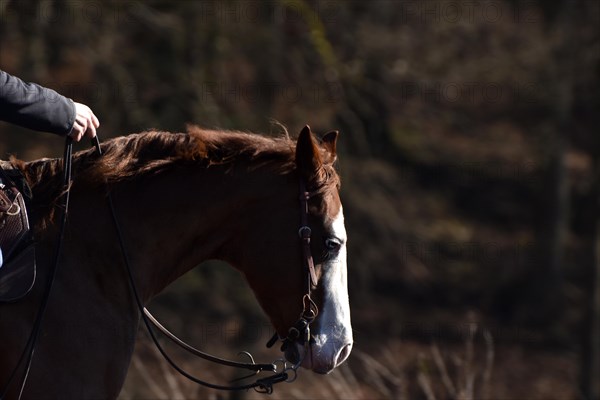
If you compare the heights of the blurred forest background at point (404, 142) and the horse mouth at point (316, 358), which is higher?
the horse mouth at point (316, 358)

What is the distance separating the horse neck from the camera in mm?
3762

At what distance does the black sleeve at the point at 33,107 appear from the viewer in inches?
140

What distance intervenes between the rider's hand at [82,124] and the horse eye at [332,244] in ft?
3.24

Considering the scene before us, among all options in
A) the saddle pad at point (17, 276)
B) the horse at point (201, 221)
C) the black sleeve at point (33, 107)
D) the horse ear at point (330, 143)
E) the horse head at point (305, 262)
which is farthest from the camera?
the horse ear at point (330, 143)

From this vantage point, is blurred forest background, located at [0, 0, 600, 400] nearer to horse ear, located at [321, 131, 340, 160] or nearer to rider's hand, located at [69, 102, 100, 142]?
horse ear, located at [321, 131, 340, 160]

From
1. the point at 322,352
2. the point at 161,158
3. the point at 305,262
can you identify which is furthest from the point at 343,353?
the point at 161,158

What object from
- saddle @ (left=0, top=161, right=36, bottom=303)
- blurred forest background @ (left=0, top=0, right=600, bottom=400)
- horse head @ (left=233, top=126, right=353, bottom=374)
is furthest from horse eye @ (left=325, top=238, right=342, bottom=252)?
blurred forest background @ (left=0, top=0, right=600, bottom=400)

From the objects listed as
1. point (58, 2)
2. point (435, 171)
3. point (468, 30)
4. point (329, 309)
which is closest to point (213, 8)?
point (58, 2)

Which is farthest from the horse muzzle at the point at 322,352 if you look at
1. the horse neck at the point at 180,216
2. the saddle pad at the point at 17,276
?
the saddle pad at the point at 17,276

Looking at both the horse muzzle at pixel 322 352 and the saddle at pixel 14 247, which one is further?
the horse muzzle at pixel 322 352

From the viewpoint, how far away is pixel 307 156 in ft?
12.5

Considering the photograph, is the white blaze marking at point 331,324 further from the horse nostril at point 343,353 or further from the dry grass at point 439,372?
the dry grass at point 439,372

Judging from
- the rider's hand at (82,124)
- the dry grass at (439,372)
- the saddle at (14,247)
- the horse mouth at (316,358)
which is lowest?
the dry grass at (439,372)

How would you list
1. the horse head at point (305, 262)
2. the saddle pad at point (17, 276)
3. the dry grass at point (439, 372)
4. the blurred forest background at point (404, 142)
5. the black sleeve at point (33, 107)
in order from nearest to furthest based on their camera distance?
the saddle pad at point (17, 276) < the black sleeve at point (33, 107) < the horse head at point (305, 262) < the blurred forest background at point (404, 142) < the dry grass at point (439, 372)
